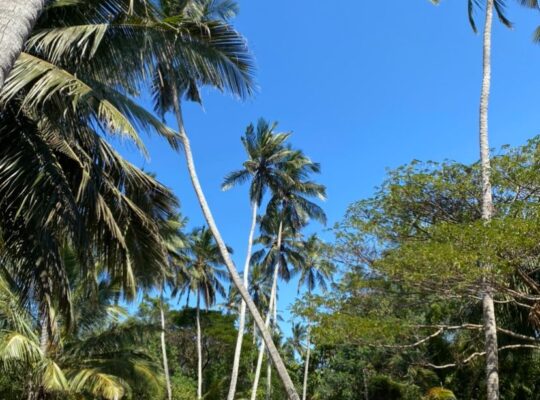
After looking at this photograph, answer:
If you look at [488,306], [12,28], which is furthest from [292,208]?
[12,28]

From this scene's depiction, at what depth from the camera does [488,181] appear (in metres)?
8.56

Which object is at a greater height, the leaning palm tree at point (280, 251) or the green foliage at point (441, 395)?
the leaning palm tree at point (280, 251)

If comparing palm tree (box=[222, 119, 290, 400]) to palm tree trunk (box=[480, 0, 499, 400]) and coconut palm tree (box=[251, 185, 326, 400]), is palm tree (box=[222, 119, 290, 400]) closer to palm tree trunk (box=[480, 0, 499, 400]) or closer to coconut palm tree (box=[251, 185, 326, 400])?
coconut palm tree (box=[251, 185, 326, 400])

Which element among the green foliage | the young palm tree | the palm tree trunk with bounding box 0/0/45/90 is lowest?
the green foliage

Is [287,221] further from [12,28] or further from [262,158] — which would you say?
[12,28]

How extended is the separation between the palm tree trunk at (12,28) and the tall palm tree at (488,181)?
6.32m

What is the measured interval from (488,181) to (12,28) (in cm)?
738

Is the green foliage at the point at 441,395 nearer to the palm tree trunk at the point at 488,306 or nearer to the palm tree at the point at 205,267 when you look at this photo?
the palm tree trunk at the point at 488,306

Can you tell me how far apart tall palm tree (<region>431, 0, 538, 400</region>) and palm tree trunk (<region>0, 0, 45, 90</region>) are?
20.7 feet

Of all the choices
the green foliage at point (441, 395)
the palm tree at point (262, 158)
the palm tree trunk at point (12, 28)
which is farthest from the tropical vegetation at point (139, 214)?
the palm tree at point (262, 158)

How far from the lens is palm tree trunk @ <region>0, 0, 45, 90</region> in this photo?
335 cm

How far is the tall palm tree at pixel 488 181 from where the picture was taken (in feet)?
28.6

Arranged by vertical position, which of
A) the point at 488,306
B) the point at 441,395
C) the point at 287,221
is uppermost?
the point at 287,221

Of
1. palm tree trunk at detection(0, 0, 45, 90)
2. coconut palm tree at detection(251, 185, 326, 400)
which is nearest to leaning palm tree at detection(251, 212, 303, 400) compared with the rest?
coconut palm tree at detection(251, 185, 326, 400)
